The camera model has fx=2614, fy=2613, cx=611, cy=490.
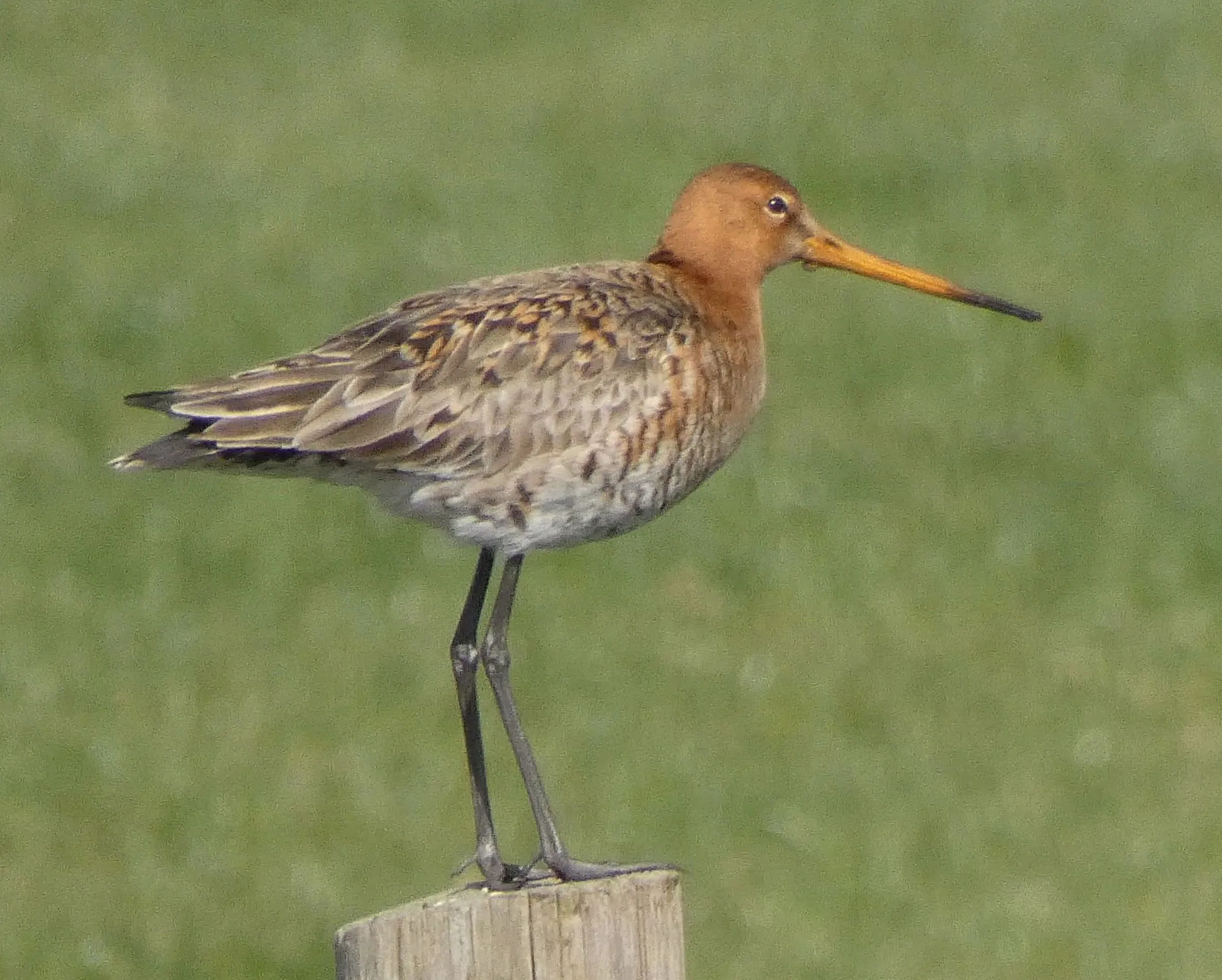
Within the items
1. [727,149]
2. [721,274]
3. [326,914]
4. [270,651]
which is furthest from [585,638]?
[727,149]

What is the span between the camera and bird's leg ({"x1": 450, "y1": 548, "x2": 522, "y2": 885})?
713 centimetres

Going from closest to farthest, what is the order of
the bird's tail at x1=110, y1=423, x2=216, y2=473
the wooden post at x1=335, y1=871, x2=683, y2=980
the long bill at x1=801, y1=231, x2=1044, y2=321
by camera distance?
the wooden post at x1=335, y1=871, x2=683, y2=980 → the bird's tail at x1=110, y1=423, x2=216, y2=473 → the long bill at x1=801, y1=231, x2=1044, y2=321

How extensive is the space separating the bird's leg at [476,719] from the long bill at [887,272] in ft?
5.86

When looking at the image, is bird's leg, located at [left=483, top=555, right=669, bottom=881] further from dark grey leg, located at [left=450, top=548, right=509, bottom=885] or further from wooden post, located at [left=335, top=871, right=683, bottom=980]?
wooden post, located at [left=335, top=871, right=683, bottom=980]

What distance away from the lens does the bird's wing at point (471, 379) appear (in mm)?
7383

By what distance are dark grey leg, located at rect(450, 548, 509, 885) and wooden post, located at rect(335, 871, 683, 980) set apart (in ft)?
4.04

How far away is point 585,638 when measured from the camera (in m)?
14.7

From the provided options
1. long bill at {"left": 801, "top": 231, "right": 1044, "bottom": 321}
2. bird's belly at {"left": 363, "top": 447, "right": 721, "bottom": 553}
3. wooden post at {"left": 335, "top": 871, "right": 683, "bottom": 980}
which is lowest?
wooden post at {"left": 335, "top": 871, "right": 683, "bottom": 980}

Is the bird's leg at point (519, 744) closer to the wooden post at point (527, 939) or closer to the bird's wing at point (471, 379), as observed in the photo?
the bird's wing at point (471, 379)

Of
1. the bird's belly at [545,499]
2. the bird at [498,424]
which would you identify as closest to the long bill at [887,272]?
the bird at [498,424]

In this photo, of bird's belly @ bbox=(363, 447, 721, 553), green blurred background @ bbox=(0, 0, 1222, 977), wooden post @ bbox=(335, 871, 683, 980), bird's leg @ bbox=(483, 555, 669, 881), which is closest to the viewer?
wooden post @ bbox=(335, 871, 683, 980)

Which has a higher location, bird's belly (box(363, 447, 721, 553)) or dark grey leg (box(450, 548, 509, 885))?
bird's belly (box(363, 447, 721, 553))

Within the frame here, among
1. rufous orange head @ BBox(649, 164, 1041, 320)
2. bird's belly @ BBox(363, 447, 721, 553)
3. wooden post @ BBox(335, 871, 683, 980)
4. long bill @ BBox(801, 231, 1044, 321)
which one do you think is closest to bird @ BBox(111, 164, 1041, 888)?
bird's belly @ BBox(363, 447, 721, 553)

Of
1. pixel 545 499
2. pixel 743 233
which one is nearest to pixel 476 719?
pixel 545 499
